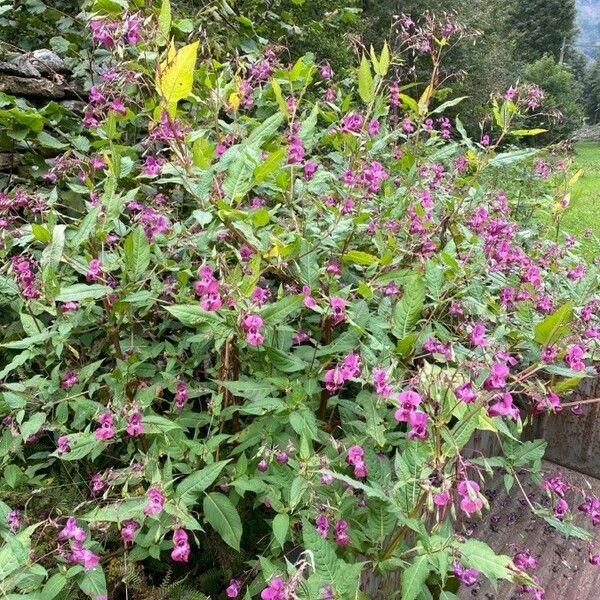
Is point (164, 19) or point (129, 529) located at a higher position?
point (164, 19)

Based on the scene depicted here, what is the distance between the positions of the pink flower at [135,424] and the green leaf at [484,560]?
2.19 ft

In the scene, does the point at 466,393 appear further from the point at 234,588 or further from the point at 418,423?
the point at 234,588

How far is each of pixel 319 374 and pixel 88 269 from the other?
59cm

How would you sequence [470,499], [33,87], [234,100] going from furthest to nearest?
[33,87], [234,100], [470,499]

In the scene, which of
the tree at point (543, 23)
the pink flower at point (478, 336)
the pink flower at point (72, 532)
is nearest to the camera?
the pink flower at point (72, 532)

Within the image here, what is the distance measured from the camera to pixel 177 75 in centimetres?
127

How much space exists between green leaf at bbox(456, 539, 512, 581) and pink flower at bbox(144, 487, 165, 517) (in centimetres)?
56

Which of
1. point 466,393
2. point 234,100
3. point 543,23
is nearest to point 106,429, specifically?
point 466,393

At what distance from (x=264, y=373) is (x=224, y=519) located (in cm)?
34

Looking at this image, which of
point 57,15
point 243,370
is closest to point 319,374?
point 243,370

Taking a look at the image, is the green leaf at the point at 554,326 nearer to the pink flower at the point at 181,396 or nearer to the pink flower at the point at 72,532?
the pink flower at the point at 181,396

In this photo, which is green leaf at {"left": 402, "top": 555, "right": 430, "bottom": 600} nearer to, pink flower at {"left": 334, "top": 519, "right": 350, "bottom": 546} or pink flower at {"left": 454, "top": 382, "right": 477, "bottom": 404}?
pink flower at {"left": 334, "top": 519, "right": 350, "bottom": 546}

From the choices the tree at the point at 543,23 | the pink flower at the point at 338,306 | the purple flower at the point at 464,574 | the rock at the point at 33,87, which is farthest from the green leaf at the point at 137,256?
the tree at the point at 543,23

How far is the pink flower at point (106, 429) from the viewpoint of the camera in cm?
129
